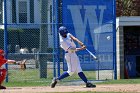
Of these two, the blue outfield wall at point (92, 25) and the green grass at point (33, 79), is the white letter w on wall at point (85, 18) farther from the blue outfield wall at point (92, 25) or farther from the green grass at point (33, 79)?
the green grass at point (33, 79)

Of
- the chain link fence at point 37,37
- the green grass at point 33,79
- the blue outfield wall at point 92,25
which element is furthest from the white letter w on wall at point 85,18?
the green grass at point 33,79

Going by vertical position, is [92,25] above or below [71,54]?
above

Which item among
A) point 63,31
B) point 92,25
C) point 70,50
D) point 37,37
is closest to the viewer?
point 63,31

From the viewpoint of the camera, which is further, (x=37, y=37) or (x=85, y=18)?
(x=37, y=37)

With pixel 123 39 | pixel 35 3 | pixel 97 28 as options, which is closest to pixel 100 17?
pixel 97 28

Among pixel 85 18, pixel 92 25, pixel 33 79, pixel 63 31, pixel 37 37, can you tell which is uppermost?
pixel 85 18

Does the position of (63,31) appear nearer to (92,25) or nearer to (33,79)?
(92,25)

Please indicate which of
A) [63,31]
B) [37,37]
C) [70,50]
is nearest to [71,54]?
[70,50]

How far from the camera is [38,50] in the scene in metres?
20.3

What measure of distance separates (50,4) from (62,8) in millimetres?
1110

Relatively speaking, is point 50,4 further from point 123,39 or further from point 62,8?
point 123,39

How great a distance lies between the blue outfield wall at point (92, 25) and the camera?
19.1m

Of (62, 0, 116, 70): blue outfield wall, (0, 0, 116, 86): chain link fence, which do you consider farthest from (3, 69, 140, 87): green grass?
(62, 0, 116, 70): blue outfield wall

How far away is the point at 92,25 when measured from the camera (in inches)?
757
